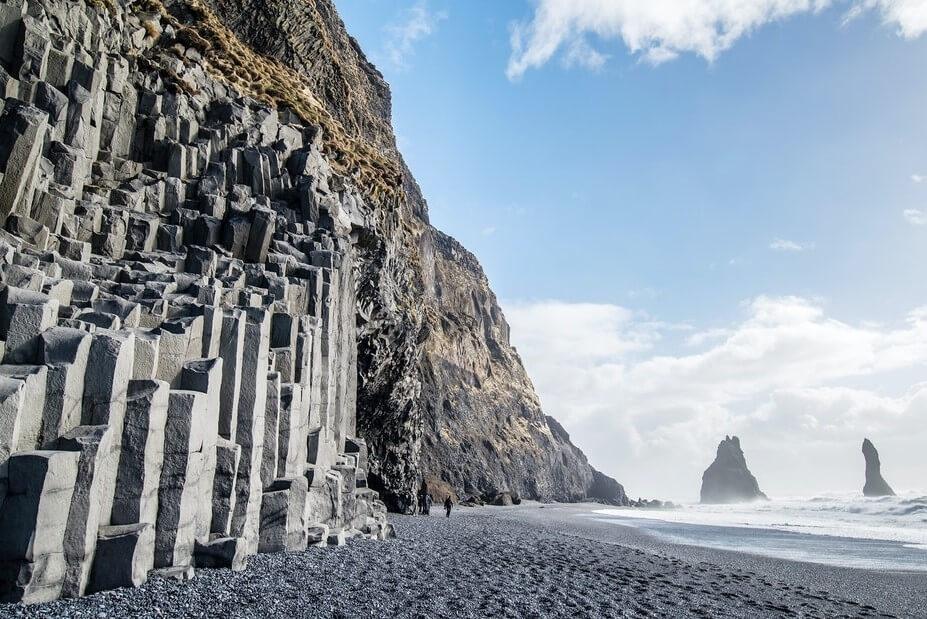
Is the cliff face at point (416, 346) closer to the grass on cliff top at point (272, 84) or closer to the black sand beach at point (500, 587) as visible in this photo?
the grass on cliff top at point (272, 84)

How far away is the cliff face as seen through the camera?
121 feet

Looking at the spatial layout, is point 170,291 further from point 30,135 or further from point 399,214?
point 399,214

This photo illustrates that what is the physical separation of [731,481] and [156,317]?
207 metres

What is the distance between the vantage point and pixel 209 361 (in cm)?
1245

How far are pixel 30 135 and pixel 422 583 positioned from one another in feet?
50.6

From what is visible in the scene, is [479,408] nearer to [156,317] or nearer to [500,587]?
[500,587]

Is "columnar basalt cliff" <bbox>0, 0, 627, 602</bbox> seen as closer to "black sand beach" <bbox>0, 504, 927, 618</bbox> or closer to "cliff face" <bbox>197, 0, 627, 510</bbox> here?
"cliff face" <bbox>197, 0, 627, 510</bbox>

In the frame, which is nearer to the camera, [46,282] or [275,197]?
[46,282]

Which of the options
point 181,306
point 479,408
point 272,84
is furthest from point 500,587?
point 479,408

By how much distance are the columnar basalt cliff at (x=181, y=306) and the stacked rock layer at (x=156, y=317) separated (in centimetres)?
5

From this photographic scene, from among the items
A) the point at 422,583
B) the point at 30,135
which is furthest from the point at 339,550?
the point at 30,135

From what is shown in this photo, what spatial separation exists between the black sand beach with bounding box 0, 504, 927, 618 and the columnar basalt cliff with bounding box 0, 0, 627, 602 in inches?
35.7

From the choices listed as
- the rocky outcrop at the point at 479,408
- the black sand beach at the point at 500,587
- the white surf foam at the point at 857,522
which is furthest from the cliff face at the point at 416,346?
the white surf foam at the point at 857,522

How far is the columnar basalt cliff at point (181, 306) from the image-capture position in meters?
9.45
